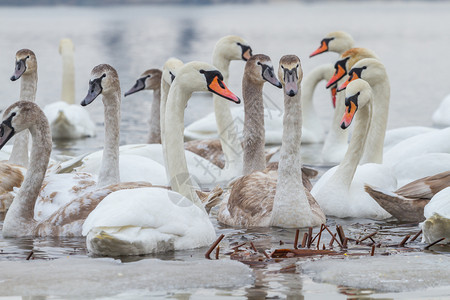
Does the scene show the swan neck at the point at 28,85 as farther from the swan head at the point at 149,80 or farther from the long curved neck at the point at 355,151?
the long curved neck at the point at 355,151

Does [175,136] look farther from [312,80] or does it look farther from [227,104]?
[312,80]

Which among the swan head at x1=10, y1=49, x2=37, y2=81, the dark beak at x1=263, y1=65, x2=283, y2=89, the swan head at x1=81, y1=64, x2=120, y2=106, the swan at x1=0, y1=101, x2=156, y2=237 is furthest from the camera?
the swan head at x1=10, y1=49, x2=37, y2=81

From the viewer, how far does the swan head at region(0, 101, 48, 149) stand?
8031 mm

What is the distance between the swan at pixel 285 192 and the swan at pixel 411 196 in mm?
557

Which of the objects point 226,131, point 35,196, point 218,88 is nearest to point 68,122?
point 226,131

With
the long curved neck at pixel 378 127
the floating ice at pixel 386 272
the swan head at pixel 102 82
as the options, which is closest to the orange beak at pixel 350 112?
the long curved neck at pixel 378 127

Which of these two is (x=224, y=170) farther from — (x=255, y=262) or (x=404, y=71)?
(x=404, y=71)

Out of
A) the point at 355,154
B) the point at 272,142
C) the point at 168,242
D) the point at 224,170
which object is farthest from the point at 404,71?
the point at 168,242

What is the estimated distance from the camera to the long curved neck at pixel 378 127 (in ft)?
34.3

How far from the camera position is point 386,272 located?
623cm

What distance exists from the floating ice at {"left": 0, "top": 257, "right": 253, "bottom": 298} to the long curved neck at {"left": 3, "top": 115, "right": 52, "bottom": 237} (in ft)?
4.37

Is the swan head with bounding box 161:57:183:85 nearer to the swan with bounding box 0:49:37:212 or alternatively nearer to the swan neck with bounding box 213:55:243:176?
the swan neck with bounding box 213:55:243:176

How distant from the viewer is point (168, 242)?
7.07 m

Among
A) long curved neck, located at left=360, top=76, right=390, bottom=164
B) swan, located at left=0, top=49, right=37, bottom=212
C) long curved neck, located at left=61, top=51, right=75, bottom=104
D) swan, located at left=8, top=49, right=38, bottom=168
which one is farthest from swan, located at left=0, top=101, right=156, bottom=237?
long curved neck, located at left=61, top=51, right=75, bottom=104
